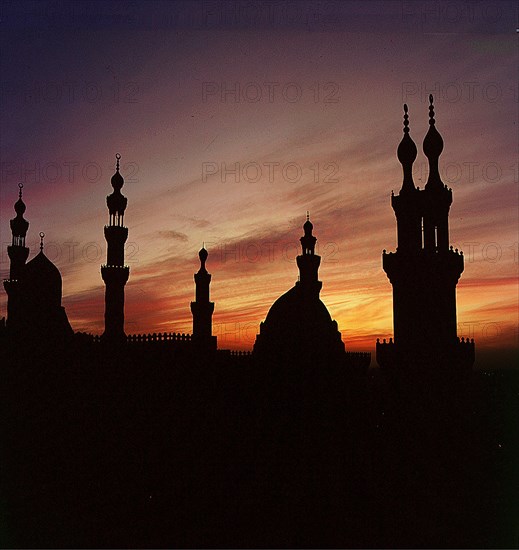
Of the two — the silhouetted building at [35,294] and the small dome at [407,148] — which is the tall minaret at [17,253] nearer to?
the silhouetted building at [35,294]

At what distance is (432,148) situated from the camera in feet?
86.4

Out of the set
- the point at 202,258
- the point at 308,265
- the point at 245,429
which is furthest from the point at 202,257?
the point at 245,429

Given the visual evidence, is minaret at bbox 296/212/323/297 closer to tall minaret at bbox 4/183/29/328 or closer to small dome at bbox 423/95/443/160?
small dome at bbox 423/95/443/160

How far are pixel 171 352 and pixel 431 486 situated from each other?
36.1 feet

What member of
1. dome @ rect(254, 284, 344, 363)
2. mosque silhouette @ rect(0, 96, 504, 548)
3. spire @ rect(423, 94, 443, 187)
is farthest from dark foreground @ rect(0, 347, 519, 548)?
spire @ rect(423, 94, 443, 187)

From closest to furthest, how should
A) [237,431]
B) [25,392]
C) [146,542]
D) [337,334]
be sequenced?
[146,542] → [25,392] → [237,431] → [337,334]

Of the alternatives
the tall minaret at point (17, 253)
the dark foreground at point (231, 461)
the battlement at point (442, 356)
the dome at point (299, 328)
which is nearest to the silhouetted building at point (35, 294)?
the tall minaret at point (17, 253)

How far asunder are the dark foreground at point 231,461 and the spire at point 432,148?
8344 mm

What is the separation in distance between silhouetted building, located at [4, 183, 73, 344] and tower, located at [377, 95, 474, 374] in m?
13.9

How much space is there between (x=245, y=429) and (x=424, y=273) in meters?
9.91

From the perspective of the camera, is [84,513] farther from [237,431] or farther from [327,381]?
[327,381]

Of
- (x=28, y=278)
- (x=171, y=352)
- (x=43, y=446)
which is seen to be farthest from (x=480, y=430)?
(x=28, y=278)

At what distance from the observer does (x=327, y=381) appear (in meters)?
29.2

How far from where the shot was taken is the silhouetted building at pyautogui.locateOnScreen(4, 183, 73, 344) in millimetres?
27609
